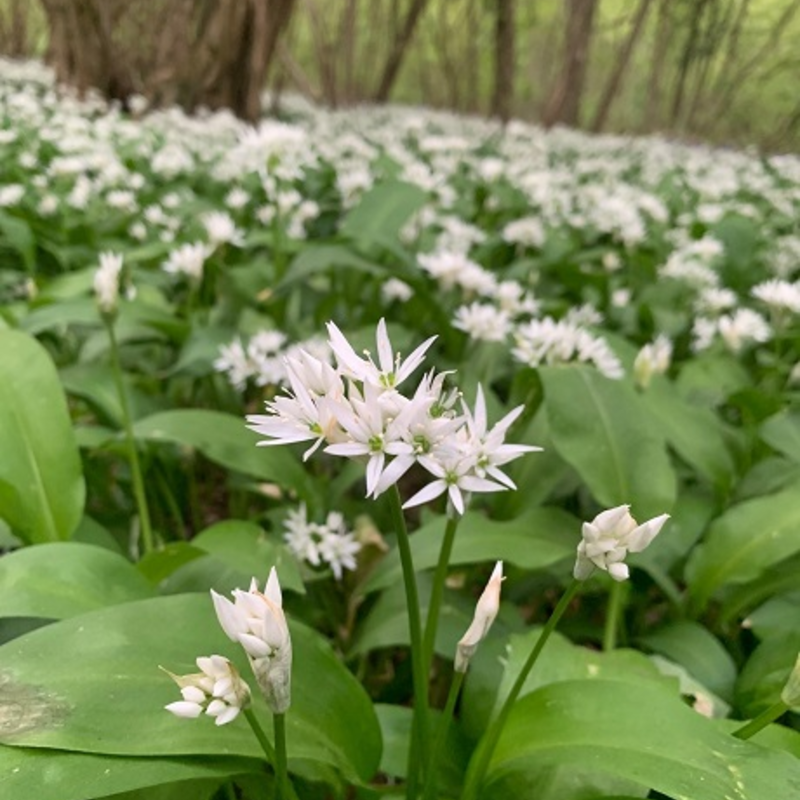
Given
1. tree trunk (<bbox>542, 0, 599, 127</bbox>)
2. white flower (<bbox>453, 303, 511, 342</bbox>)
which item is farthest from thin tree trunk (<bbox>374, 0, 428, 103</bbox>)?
white flower (<bbox>453, 303, 511, 342</bbox>)

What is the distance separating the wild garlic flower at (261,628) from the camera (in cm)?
77

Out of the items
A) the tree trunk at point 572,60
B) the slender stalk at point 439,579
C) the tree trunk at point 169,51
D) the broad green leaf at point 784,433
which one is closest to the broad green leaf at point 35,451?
the slender stalk at point 439,579

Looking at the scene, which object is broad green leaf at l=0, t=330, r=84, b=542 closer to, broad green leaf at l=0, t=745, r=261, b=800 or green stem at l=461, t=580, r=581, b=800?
broad green leaf at l=0, t=745, r=261, b=800

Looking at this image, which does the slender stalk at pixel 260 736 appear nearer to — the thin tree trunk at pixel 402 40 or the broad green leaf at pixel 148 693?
the broad green leaf at pixel 148 693

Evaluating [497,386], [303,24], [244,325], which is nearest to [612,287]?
[497,386]

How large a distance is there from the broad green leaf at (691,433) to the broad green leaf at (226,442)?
0.74m

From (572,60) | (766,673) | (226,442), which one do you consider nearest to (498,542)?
(766,673)

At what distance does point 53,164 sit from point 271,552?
3183 mm

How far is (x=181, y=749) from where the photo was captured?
93 centimetres

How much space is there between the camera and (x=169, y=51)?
27.9 ft

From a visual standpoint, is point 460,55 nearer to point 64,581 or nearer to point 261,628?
point 64,581

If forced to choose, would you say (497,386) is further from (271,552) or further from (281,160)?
(271,552)

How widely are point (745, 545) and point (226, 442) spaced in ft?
3.13

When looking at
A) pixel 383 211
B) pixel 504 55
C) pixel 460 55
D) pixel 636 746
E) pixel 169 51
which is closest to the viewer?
pixel 636 746
